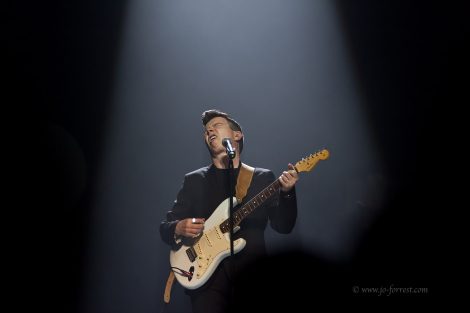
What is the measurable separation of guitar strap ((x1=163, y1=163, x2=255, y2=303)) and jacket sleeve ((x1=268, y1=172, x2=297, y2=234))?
0.16 metres

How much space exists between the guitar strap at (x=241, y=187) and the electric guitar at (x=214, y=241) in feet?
0.32

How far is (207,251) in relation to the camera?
2734mm

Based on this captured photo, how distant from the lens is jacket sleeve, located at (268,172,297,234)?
108 inches

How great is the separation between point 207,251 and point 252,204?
39 centimetres

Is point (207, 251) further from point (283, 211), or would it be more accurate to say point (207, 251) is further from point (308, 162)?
point (308, 162)

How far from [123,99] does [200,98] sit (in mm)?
579

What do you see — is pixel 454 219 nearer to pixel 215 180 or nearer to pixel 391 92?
pixel 391 92

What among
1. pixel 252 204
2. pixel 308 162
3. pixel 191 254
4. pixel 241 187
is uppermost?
pixel 308 162

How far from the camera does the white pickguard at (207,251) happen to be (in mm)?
2691

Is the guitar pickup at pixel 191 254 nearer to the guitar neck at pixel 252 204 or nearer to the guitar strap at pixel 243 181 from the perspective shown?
the guitar neck at pixel 252 204

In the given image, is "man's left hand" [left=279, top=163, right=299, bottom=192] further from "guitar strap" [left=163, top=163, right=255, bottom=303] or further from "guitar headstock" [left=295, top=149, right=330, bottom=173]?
"guitar strap" [left=163, top=163, right=255, bottom=303]

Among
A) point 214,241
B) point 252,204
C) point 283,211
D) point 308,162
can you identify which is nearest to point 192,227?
point 214,241

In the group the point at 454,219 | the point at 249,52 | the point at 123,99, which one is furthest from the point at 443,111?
the point at 123,99

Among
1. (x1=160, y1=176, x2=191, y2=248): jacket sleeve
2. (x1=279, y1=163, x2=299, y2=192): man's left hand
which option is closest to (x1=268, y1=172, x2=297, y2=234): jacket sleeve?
(x1=279, y1=163, x2=299, y2=192): man's left hand
